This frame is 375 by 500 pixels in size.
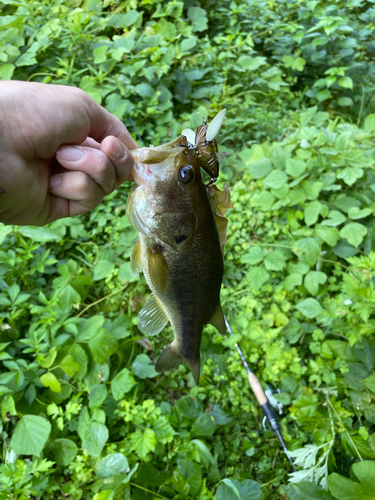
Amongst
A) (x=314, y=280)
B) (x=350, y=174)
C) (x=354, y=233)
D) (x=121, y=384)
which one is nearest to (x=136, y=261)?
(x=121, y=384)

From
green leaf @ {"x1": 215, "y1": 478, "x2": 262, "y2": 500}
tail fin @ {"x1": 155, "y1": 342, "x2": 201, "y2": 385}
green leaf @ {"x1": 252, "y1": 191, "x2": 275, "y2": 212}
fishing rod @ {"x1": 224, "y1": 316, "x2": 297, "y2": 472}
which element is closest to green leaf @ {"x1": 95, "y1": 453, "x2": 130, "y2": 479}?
green leaf @ {"x1": 215, "y1": 478, "x2": 262, "y2": 500}

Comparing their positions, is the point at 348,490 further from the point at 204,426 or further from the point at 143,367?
the point at 143,367

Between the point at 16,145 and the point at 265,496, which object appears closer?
the point at 16,145

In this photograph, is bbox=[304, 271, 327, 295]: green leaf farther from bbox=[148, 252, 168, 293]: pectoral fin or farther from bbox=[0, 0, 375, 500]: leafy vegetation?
bbox=[148, 252, 168, 293]: pectoral fin

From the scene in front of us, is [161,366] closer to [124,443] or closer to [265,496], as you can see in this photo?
[124,443]

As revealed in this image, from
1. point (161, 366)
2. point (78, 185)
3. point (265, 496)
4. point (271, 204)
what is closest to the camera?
point (78, 185)

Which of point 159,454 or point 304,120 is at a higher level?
point 304,120

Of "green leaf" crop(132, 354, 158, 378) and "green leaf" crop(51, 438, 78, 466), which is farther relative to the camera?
"green leaf" crop(132, 354, 158, 378)

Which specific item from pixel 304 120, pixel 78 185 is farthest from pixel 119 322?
pixel 304 120
